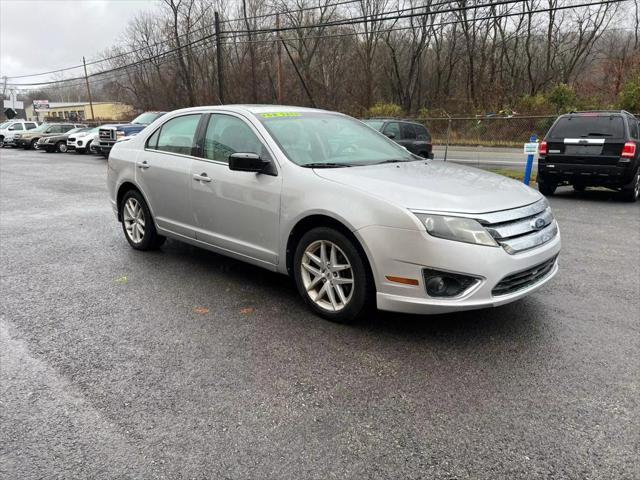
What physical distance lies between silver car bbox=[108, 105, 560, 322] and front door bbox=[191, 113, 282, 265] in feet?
0.04

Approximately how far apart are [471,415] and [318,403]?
0.83 metres

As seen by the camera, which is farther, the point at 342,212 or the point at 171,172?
the point at 171,172

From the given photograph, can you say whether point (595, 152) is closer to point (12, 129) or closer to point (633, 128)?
point (633, 128)

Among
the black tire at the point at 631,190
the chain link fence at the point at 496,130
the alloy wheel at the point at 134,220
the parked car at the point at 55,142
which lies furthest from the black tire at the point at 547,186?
the parked car at the point at 55,142

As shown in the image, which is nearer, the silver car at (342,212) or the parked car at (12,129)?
the silver car at (342,212)

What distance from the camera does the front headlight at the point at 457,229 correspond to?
320cm

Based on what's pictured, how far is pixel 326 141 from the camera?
447 centimetres

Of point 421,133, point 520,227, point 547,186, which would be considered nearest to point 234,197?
point 520,227

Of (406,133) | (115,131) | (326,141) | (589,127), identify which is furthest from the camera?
(115,131)

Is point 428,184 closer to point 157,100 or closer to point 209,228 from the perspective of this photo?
point 209,228

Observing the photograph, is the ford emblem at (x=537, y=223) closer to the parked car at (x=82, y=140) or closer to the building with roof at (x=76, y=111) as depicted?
the parked car at (x=82, y=140)

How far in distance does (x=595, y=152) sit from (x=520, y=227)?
720 centimetres

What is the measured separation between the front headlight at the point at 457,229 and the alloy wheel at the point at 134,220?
3.63 m

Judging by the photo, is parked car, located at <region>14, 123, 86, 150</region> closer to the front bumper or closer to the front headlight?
the front bumper
